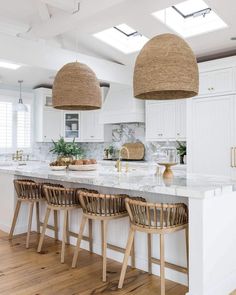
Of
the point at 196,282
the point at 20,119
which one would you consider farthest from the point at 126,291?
the point at 20,119

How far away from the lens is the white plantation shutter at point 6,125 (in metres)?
7.01

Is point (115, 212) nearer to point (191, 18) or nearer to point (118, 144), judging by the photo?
point (191, 18)

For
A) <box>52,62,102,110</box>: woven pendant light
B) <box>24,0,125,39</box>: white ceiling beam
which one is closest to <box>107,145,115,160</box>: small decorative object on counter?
<box>24,0,125,39</box>: white ceiling beam

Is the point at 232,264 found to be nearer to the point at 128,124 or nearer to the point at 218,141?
the point at 218,141

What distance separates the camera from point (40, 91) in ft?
24.1

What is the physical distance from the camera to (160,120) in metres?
6.04

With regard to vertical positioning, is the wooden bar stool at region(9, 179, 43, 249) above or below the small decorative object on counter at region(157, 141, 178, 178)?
below

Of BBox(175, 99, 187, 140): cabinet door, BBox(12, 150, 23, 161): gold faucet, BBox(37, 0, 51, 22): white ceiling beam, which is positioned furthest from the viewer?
BBox(12, 150, 23, 161): gold faucet

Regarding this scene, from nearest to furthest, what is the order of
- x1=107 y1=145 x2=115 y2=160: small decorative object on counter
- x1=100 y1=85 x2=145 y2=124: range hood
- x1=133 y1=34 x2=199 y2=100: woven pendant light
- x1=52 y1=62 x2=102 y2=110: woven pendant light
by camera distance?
x1=133 y1=34 x2=199 y2=100: woven pendant light → x1=52 y1=62 x2=102 y2=110: woven pendant light → x1=100 y1=85 x2=145 y2=124: range hood → x1=107 y1=145 x2=115 y2=160: small decorative object on counter

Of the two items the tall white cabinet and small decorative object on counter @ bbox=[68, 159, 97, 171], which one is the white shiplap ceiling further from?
small decorative object on counter @ bbox=[68, 159, 97, 171]

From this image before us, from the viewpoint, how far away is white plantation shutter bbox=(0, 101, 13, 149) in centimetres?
701

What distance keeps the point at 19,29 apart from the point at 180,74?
3347mm

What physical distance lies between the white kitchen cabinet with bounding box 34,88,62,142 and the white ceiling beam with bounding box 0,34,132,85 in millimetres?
2238

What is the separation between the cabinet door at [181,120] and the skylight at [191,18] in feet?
4.51
